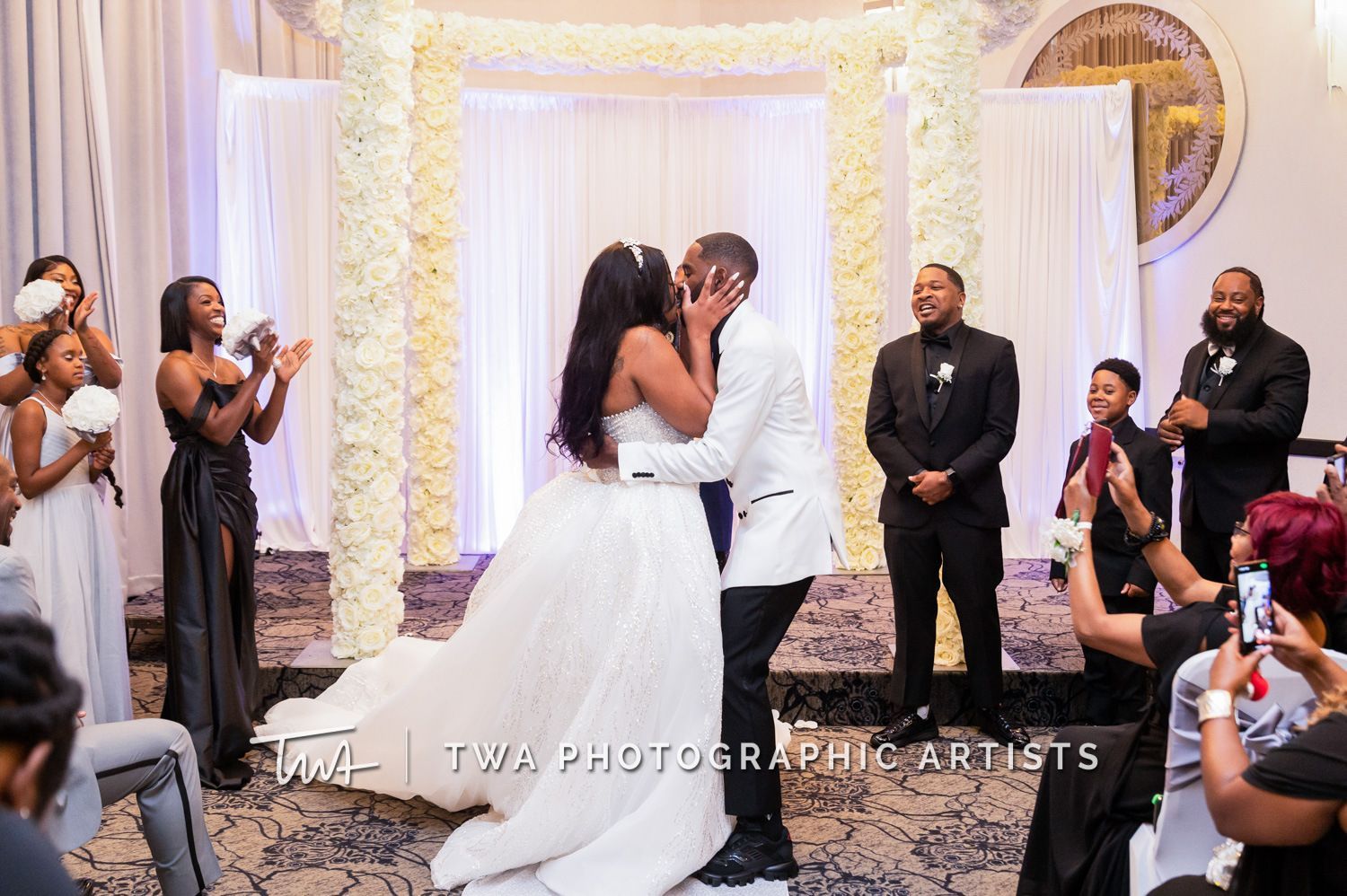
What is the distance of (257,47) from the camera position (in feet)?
27.1

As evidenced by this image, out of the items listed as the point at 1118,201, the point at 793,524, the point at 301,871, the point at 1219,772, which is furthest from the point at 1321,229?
the point at 301,871

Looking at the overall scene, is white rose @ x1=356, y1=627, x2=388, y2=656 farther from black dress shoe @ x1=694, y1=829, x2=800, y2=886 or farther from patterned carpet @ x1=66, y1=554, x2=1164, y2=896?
black dress shoe @ x1=694, y1=829, x2=800, y2=886

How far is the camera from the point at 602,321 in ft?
11.3

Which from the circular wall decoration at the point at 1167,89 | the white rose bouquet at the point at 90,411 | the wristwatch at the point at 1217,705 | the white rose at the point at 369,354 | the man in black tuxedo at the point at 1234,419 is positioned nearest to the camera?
the wristwatch at the point at 1217,705

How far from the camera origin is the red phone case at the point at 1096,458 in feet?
9.32

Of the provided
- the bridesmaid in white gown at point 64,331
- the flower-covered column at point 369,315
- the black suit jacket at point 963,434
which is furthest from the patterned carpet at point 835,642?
the bridesmaid in white gown at point 64,331

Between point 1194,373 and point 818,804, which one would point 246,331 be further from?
point 1194,373

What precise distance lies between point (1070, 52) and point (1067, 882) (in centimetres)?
712

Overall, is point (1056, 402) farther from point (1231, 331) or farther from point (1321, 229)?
point (1231, 331)

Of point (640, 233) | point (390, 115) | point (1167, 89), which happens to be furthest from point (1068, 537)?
point (1167, 89)

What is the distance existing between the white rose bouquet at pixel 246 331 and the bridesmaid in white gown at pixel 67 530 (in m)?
0.49

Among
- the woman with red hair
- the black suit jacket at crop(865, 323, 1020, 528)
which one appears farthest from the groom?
the black suit jacket at crop(865, 323, 1020, 528)

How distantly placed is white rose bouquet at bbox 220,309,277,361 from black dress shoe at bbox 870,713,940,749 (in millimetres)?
2782

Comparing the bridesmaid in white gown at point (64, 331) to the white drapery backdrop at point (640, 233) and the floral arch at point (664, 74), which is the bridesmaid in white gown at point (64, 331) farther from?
the white drapery backdrop at point (640, 233)
